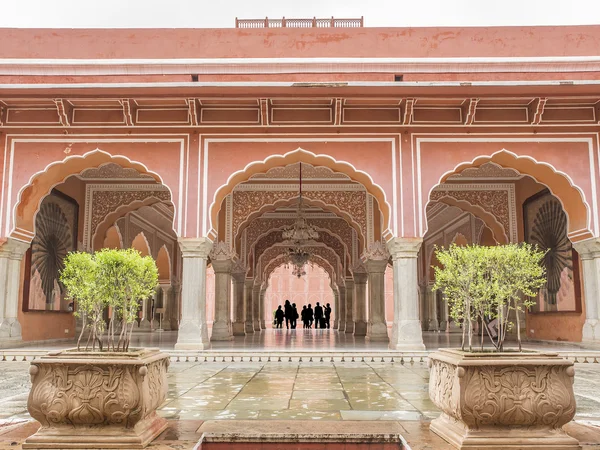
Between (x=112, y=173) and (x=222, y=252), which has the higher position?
(x=112, y=173)

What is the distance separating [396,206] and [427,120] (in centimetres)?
125

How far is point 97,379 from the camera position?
264cm

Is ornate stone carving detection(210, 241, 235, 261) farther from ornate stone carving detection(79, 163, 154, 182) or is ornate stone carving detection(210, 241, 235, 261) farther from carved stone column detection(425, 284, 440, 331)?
carved stone column detection(425, 284, 440, 331)

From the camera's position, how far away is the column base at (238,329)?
13609mm

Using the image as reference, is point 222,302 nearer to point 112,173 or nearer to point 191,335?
point 112,173

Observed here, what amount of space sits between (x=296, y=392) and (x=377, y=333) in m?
6.54

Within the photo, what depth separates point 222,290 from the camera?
1152cm

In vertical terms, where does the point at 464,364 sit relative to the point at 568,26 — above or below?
below

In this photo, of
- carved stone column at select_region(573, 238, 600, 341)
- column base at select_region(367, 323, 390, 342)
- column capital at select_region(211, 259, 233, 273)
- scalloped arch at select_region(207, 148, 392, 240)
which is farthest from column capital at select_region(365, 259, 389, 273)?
carved stone column at select_region(573, 238, 600, 341)

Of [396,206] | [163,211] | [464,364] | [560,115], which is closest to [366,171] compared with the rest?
[396,206]

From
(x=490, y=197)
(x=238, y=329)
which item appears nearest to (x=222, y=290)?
(x=238, y=329)

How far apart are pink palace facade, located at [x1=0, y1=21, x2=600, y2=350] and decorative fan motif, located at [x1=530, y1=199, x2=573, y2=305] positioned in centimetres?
4

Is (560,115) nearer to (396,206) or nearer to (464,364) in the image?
(396,206)

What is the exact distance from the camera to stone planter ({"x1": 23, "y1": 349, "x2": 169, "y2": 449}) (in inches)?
103
